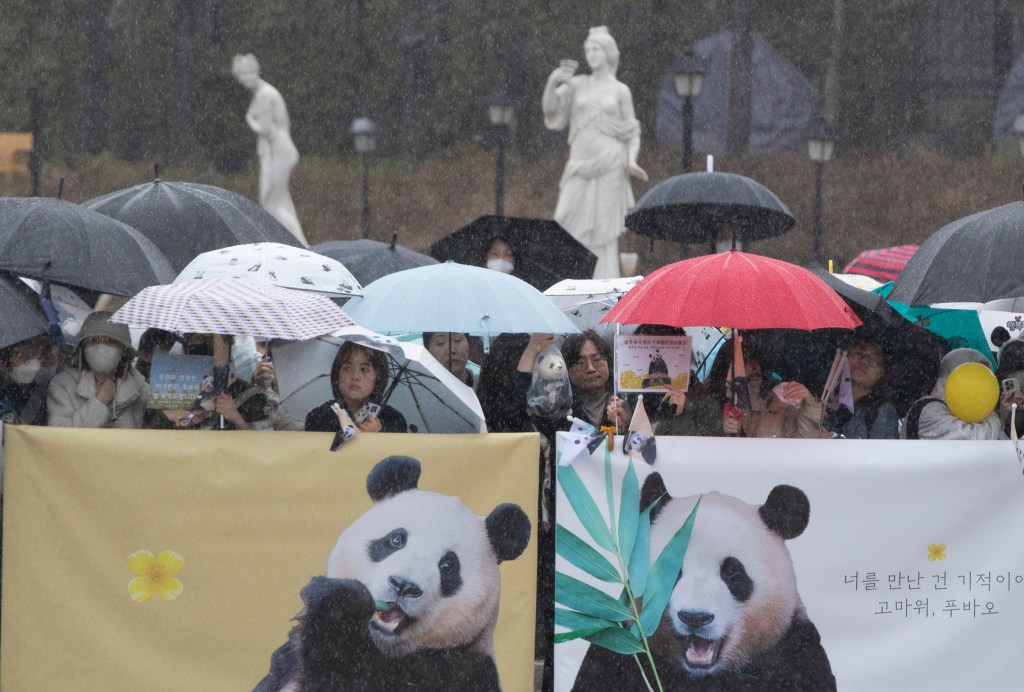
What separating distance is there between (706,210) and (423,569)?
6.55m

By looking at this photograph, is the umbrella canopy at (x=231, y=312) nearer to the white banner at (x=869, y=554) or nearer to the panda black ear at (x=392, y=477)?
the panda black ear at (x=392, y=477)

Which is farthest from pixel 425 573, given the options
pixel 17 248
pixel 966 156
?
pixel 966 156

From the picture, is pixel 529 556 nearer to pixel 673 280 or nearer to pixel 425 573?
pixel 425 573

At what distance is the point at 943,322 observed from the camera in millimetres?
9172

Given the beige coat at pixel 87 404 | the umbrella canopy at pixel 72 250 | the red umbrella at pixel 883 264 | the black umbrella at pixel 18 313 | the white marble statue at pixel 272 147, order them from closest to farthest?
the black umbrella at pixel 18 313 < the beige coat at pixel 87 404 < the umbrella canopy at pixel 72 250 < the red umbrella at pixel 883 264 < the white marble statue at pixel 272 147

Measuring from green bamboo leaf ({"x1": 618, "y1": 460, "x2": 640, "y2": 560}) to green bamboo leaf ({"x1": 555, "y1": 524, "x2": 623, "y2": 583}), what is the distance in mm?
102

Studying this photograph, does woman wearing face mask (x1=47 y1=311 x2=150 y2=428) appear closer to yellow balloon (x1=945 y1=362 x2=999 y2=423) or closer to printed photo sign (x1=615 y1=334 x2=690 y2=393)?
printed photo sign (x1=615 y1=334 x2=690 y2=393)

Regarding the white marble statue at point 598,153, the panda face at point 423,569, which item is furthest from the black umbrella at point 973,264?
the white marble statue at point 598,153

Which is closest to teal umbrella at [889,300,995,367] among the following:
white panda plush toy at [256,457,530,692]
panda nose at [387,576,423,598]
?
white panda plush toy at [256,457,530,692]

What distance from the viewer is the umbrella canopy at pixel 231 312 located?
6004mm

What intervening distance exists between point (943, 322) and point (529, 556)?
3932 mm

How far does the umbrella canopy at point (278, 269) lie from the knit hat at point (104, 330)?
1.92 feet

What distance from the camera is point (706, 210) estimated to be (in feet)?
39.9

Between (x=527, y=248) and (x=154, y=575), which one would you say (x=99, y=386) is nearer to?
(x=154, y=575)
